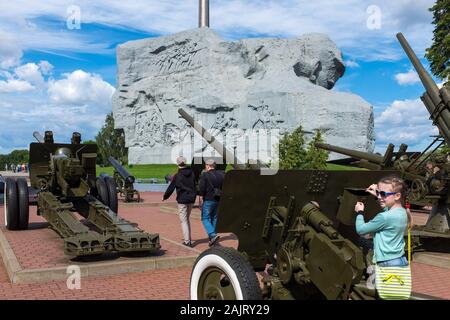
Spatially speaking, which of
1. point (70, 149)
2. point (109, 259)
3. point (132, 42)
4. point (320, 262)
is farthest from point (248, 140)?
point (320, 262)

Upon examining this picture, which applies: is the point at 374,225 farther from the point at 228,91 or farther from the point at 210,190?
the point at 228,91

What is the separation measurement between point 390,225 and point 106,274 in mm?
3811

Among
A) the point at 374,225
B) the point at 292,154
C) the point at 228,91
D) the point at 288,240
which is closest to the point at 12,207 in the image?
the point at 288,240

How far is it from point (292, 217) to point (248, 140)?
4224 cm

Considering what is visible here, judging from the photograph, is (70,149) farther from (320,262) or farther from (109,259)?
(320,262)

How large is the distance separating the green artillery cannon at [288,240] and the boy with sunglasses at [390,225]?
189 mm

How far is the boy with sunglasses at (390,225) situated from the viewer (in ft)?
9.64

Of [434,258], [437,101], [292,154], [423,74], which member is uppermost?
[423,74]

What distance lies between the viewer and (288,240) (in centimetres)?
341

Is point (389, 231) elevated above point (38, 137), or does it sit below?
below

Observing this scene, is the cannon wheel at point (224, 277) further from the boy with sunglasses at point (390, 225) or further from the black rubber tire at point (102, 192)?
the black rubber tire at point (102, 192)

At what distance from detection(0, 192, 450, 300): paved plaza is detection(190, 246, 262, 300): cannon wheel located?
1511mm
